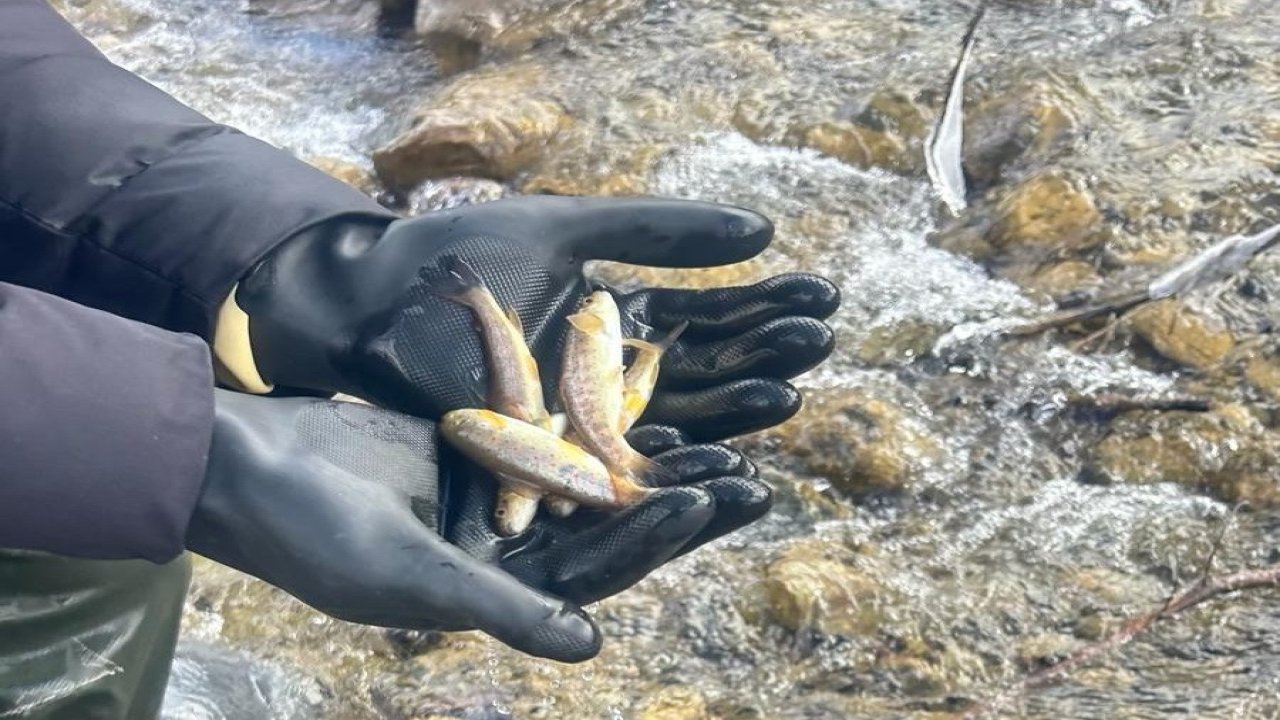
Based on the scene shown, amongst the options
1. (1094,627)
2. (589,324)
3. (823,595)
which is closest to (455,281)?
(589,324)

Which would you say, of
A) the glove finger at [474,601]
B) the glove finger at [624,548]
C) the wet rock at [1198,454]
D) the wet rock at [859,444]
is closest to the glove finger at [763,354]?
the glove finger at [624,548]

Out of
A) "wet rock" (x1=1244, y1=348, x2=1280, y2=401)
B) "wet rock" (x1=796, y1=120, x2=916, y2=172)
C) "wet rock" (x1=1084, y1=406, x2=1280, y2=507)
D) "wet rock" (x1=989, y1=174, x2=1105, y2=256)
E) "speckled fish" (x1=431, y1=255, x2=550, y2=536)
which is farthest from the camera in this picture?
"wet rock" (x1=796, y1=120, x2=916, y2=172)

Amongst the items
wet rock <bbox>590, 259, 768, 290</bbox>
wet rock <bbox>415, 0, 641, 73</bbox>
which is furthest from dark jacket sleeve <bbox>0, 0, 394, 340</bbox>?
wet rock <bbox>415, 0, 641, 73</bbox>

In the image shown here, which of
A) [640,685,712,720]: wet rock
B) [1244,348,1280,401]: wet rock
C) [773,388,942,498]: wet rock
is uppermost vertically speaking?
[1244,348,1280,401]: wet rock

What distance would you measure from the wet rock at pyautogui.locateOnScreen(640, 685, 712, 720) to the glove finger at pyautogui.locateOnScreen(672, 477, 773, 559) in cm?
116

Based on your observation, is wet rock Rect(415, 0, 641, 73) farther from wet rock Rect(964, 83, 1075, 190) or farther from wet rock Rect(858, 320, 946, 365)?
wet rock Rect(858, 320, 946, 365)

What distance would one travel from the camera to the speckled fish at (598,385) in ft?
9.65

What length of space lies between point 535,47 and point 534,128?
114 cm

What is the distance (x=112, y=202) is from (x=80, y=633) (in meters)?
0.89

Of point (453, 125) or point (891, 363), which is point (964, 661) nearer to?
point (891, 363)

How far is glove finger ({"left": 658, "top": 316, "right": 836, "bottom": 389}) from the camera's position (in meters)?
3.09

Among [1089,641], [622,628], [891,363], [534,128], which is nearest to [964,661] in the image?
[1089,641]

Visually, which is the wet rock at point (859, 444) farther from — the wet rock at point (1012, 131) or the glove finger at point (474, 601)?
the glove finger at point (474, 601)

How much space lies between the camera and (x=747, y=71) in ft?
23.0
